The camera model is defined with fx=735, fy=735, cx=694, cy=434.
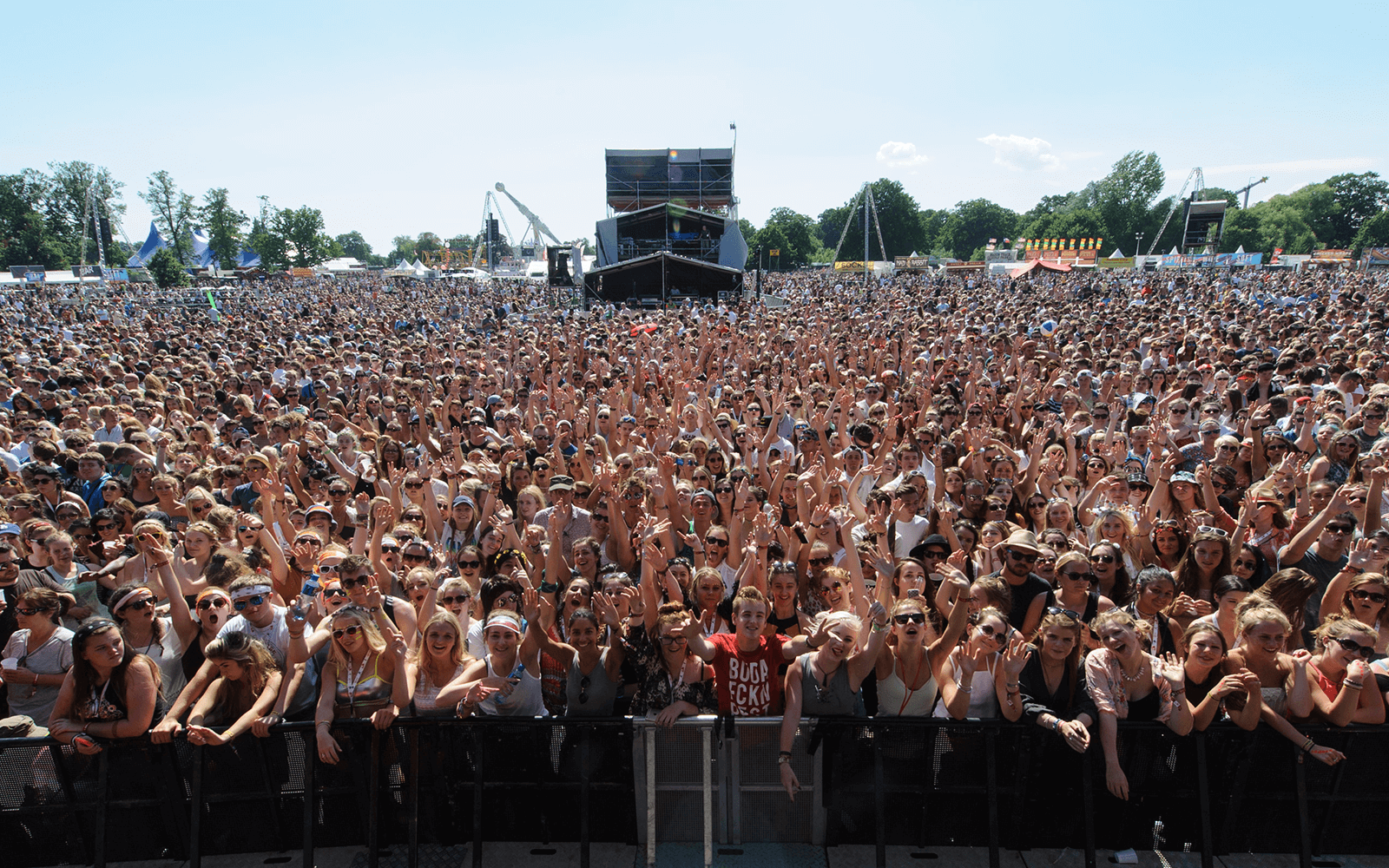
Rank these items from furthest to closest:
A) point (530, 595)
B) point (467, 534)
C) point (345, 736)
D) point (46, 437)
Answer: point (46, 437), point (467, 534), point (530, 595), point (345, 736)

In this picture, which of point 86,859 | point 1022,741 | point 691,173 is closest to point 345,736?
point 86,859

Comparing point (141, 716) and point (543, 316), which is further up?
point (543, 316)

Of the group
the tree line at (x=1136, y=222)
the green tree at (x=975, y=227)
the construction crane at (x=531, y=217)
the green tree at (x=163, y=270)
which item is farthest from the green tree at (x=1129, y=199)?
the green tree at (x=163, y=270)

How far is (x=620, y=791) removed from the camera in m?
3.73

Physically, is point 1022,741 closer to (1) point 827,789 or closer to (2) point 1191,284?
(1) point 827,789

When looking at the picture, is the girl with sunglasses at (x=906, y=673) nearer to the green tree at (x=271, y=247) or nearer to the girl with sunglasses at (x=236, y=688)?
the girl with sunglasses at (x=236, y=688)

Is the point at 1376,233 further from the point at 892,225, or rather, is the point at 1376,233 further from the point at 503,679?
the point at 503,679

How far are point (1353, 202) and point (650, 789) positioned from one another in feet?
447

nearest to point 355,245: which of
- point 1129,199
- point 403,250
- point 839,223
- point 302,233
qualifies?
point 403,250

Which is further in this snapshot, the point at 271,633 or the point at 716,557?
the point at 716,557

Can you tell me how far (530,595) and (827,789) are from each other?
5.95 feet

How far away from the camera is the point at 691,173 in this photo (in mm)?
49406

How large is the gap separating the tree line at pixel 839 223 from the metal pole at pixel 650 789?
3286 inches

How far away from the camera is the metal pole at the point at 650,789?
356cm
